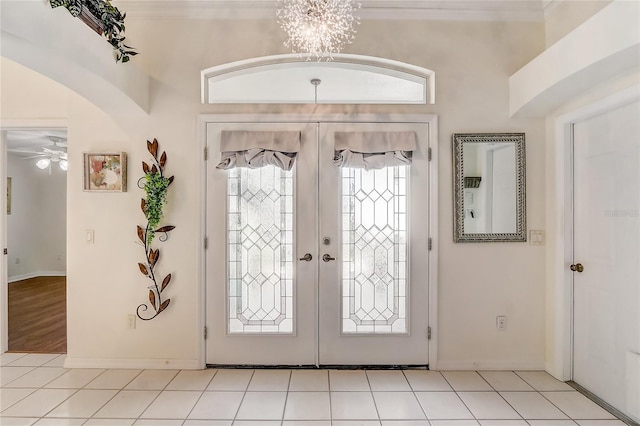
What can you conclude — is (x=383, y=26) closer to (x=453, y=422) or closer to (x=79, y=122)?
(x=79, y=122)

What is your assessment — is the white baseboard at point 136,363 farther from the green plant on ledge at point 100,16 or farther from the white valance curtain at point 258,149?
the green plant on ledge at point 100,16

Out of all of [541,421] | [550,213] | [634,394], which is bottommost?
[541,421]

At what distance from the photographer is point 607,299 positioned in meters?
2.38

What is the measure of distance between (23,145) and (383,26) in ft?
20.2

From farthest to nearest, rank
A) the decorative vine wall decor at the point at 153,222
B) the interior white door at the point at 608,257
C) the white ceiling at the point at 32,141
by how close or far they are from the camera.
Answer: the white ceiling at the point at 32,141, the decorative vine wall decor at the point at 153,222, the interior white door at the point at 608,257

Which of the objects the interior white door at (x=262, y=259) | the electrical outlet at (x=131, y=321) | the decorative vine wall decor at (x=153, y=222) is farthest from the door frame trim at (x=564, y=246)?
the electrical outlet at (x=131, y=321)

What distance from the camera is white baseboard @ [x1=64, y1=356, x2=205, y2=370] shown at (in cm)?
288

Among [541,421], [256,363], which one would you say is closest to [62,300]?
[256,363]

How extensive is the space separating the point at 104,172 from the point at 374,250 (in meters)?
2.29

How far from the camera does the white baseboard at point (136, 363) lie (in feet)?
9.43

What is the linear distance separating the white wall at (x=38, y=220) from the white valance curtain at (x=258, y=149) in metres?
5.80

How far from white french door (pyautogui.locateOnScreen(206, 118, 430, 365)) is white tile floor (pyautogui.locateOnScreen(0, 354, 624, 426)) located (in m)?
0.23

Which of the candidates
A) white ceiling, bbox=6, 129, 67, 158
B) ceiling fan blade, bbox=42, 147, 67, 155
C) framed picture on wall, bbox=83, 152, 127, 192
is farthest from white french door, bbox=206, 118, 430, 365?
ceiling fan blade, bbox=42, 147, 67, 155

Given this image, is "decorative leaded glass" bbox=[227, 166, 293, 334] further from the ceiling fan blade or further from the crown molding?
the ceiling fan blade
